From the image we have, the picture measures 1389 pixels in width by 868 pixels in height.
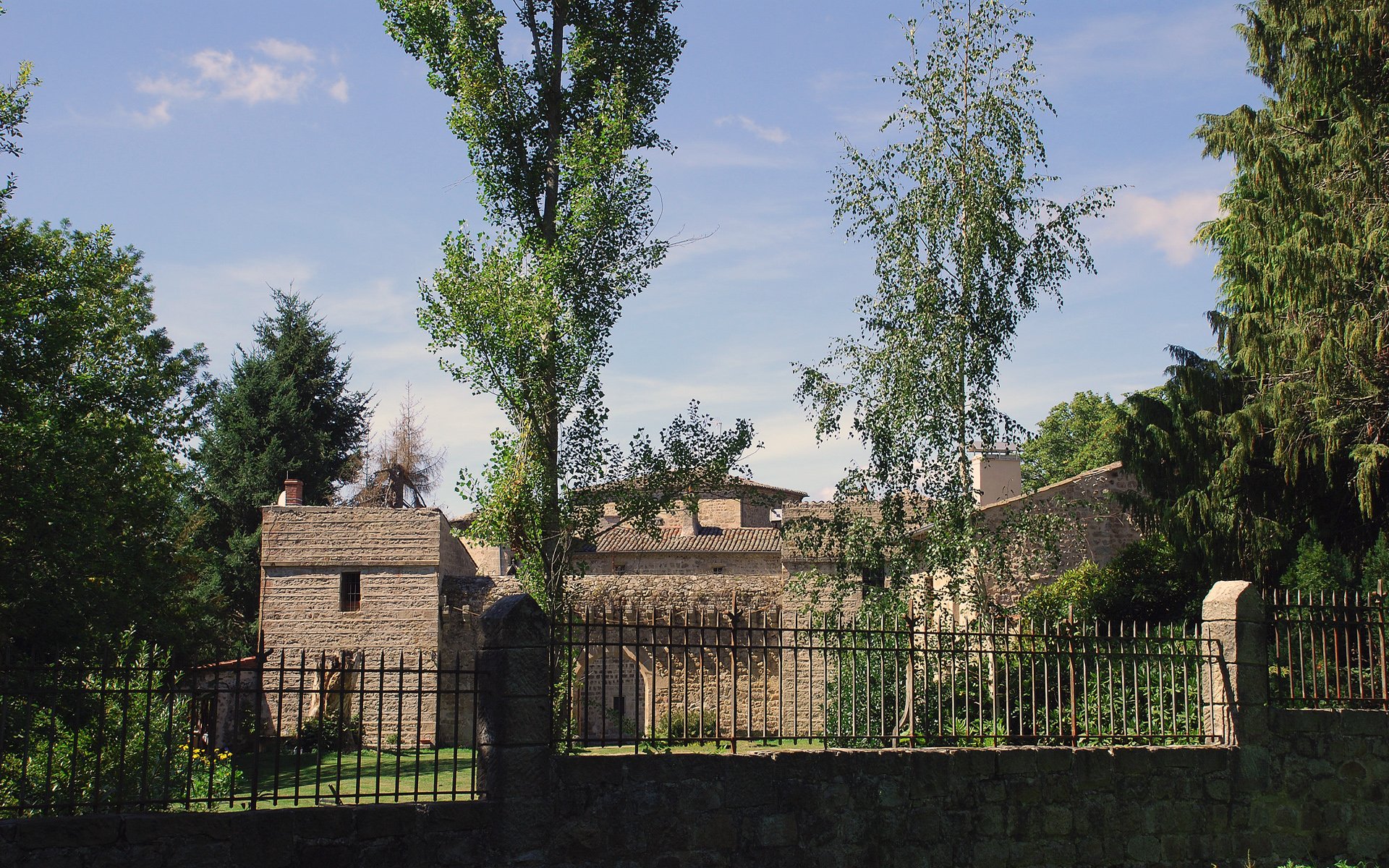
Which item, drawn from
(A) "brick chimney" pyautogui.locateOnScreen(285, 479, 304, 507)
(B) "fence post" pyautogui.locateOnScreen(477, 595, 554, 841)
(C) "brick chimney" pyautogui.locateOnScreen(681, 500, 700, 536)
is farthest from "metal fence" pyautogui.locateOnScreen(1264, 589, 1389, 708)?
(C) "brick chimney" pyautogui.locateOnScreen(681, 500, 700, 536)

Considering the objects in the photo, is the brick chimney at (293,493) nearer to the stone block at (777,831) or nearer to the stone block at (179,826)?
the stone block at (179,826)

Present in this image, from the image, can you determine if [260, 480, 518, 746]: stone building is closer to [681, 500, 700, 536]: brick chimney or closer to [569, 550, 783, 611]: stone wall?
[569, 550, 783, 611]: stone wall

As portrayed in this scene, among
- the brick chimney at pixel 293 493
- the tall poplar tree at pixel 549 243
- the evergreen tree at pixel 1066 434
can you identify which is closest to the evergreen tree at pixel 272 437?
the brick chimney at pixel 293 493

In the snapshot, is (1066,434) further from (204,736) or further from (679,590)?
(204,736)

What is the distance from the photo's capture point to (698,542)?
1377 inches

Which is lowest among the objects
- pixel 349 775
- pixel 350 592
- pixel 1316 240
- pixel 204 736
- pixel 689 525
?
pixel 349 775

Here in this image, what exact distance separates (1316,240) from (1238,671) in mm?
6095

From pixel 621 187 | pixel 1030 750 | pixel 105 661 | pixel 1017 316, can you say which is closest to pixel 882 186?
pixel 1017 316

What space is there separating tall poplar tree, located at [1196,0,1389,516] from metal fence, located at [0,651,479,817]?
973 centimetres

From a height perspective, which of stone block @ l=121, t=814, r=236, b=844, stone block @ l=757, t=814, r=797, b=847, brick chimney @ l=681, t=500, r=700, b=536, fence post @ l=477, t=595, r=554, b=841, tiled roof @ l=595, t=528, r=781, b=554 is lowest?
stone block @ l=757, t=814, r=797, b=847

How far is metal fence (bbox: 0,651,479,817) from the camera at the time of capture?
609cm

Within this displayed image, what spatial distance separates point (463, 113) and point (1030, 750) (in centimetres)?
1143

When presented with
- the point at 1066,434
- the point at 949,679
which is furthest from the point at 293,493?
the point at 1066,434

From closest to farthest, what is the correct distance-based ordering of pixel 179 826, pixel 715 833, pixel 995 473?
pixel 179 826 → pixel 715 833 → pixel 995 473
